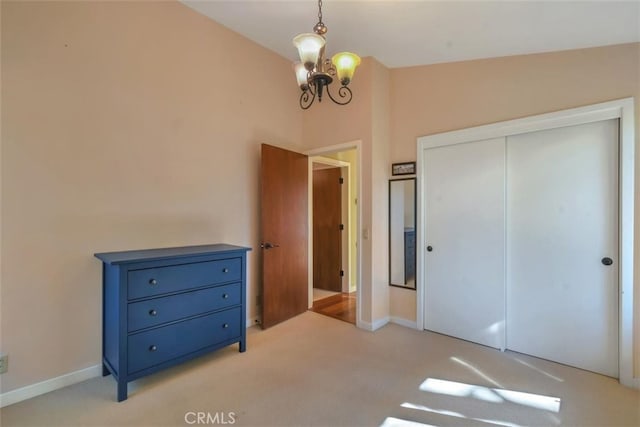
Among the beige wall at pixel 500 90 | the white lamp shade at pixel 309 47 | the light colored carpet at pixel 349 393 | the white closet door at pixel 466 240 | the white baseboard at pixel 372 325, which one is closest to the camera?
the white lamp shade at pixel 309 47

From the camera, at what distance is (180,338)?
2.32m

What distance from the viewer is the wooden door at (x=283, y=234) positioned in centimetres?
337

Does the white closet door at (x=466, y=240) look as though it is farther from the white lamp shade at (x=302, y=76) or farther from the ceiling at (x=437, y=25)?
the white lamp shade at (x=302, y=76)

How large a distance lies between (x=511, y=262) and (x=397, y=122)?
192cm

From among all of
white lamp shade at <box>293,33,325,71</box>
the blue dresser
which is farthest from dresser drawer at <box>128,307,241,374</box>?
white lamp shade at <box>293,33,325,71</box>

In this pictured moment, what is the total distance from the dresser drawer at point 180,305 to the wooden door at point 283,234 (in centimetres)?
74

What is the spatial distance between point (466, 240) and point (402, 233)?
0.70 m

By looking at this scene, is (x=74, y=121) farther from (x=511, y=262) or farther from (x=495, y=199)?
(x=511, y=262)

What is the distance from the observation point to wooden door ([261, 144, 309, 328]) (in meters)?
3.37

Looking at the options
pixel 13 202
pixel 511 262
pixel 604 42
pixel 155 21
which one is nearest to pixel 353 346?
pixel 511 262

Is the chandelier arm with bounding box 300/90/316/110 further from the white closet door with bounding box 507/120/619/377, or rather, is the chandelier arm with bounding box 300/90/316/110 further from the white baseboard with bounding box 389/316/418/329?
the white baseboard with bounding box 389/316/418/329

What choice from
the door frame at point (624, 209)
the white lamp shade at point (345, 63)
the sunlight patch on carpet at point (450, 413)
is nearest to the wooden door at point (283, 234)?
the white lamp shade at point (345, 63)

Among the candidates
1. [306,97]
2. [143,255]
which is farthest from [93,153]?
[306,97]

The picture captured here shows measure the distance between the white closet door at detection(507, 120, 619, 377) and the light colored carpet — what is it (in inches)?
8.7
